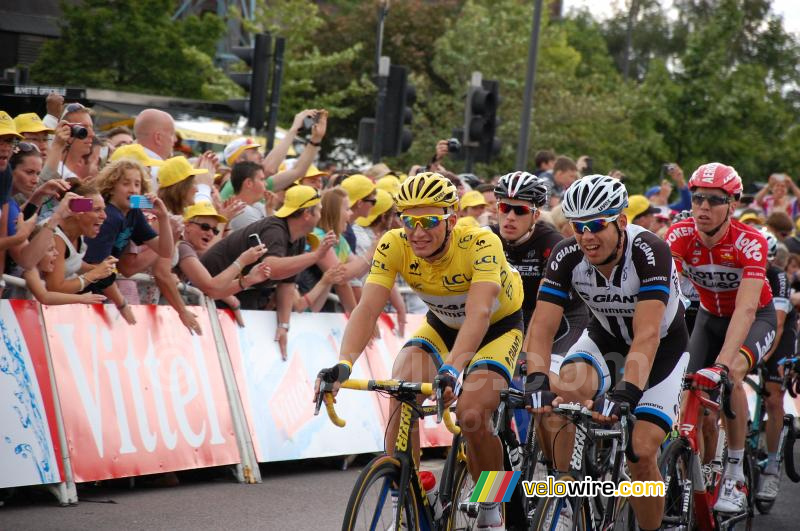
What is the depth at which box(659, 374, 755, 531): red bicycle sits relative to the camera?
709cm

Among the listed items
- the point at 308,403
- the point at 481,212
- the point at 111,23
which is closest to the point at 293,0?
the point at 111,23

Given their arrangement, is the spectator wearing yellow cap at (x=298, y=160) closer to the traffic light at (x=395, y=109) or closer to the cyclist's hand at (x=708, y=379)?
the traffic light at (x=395, y=109)

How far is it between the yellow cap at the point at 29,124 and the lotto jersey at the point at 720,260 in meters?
4.87

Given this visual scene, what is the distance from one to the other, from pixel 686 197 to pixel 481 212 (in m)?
6.39

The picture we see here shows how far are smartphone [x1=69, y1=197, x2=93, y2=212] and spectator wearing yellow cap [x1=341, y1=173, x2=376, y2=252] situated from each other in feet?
12.5

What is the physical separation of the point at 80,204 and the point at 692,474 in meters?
4.36

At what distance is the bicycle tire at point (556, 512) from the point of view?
5.76m

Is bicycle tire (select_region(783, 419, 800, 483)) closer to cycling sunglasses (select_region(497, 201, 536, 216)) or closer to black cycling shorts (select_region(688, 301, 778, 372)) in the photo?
black cycling shorts (select_region(688, 301, 778, 372))

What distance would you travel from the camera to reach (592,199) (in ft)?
20.4

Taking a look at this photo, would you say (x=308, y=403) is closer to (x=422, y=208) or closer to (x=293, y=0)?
(x=422, y=208)

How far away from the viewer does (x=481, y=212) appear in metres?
12.2

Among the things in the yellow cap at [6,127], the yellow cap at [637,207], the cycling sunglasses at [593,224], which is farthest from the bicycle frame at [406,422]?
the yellow cap at [637,207]

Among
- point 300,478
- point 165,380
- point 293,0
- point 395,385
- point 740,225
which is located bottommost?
point 300,478

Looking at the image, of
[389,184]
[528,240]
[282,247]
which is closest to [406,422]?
[528,240]
